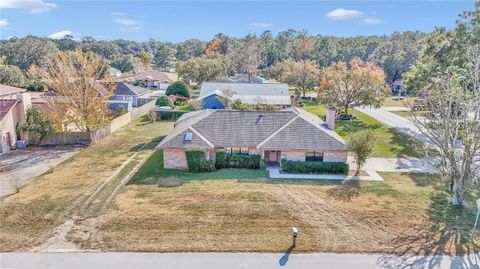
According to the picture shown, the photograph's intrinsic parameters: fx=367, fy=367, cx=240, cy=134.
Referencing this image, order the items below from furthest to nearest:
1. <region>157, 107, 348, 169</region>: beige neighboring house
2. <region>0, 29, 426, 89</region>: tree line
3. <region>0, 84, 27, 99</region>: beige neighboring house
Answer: <region>0, 29, 426, 89</region>: tree line
<region>0, 84, 27, 99</region>: beige neighboring house
<region>157, 107, 348, 169</region>: beige neighboring house

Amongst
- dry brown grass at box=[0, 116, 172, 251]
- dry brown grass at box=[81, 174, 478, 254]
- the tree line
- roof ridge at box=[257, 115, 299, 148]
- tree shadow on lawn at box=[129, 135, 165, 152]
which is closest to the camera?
dry brown grass at box=[81, 174, 478, 254]

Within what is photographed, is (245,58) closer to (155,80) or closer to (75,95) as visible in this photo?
(155,80)

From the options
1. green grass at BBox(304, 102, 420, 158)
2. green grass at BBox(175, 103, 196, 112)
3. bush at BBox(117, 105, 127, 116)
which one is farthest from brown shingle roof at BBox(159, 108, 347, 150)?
green grass at BBox(175, 103, 196, 112)

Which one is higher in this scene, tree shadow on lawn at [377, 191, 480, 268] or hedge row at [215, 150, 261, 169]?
hedge row at [215, 150, 261, 169]

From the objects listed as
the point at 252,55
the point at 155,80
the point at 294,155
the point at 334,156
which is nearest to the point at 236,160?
the point at 294,155

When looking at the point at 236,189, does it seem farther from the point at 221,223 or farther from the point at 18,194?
the point at 18,194

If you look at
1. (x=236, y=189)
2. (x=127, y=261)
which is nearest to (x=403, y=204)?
(x=236, y=189)

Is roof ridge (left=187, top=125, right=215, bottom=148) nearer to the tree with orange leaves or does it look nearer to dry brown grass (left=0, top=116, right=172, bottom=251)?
dry brown grass (left=0, top=116, right=172, bottom=251)
